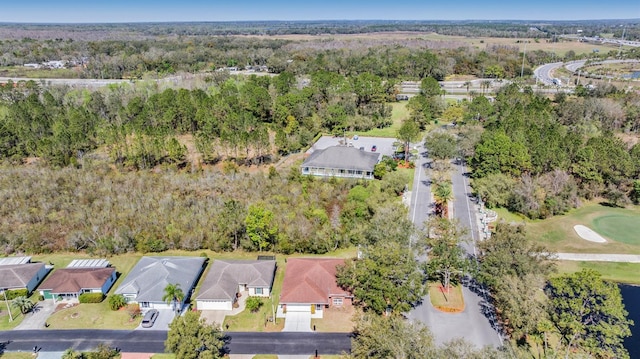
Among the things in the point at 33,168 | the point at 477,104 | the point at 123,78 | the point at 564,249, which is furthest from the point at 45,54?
the point at 564,249

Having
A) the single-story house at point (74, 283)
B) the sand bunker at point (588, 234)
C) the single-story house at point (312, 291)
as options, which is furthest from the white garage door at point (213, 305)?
the sand bunker at point (588, 234)

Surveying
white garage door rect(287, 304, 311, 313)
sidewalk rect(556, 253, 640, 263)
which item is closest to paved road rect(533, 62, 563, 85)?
sidewalk rect(556, 253, 640, 263)

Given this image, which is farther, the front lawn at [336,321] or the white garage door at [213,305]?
the white garage door at [213,305]

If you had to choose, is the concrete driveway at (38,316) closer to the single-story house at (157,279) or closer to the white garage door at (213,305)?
the single-story house at (157,279)

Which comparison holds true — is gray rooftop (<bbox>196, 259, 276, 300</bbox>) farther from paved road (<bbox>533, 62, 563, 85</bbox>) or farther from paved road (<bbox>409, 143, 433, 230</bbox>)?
paved road (<bbox>533, 62, 563, 85</bbox>)

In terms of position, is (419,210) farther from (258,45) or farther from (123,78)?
(258,45)
